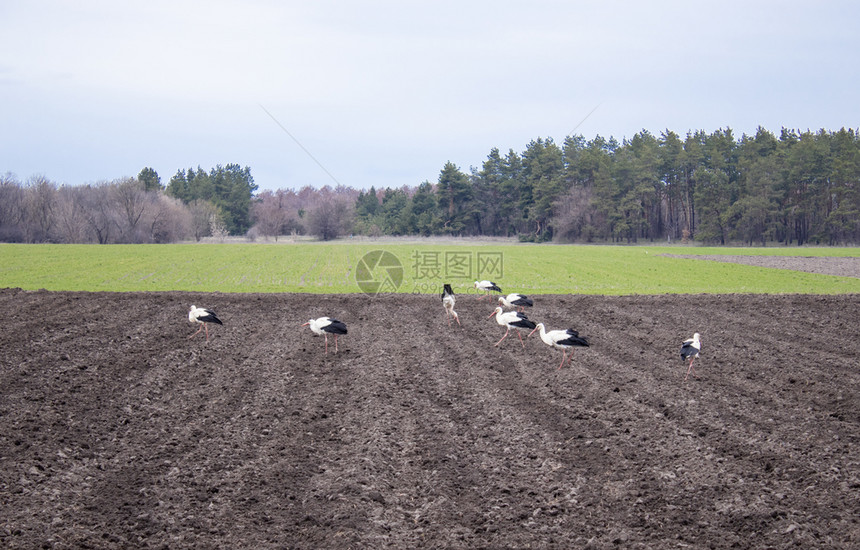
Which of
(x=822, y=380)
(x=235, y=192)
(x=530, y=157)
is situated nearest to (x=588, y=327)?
(x=822, y=380)

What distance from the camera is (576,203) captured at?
102 m

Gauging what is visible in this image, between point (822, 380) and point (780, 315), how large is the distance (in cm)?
910

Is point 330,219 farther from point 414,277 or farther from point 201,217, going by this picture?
point 414,277

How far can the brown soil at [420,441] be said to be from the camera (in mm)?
6754

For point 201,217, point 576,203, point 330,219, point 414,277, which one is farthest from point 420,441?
point 201,217

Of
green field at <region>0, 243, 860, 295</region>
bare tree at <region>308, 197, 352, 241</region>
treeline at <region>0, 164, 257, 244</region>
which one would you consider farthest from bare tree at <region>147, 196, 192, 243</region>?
green field at <region>0, 243, 860, 295</region>

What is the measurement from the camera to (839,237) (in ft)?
283

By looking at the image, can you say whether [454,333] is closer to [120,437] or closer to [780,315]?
[120,437]

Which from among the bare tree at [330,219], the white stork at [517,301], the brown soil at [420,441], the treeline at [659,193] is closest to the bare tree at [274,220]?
the bare tree at [330,219]

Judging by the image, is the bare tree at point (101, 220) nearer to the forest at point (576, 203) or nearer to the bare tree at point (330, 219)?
the forest at point (576, 203)

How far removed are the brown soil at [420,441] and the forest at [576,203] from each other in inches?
3175

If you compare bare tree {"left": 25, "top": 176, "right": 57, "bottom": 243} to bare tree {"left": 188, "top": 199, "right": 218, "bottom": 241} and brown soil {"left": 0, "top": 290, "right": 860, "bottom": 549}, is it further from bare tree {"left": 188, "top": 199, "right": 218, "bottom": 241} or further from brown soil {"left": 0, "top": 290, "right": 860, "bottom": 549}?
brown soil {"left": 0, "top": 290, "right": 860, "bottom": 549}

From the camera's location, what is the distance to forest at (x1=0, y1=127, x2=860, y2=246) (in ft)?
281

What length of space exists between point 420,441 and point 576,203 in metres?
97.7
